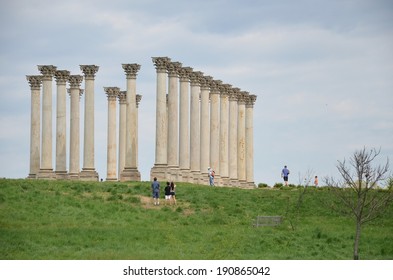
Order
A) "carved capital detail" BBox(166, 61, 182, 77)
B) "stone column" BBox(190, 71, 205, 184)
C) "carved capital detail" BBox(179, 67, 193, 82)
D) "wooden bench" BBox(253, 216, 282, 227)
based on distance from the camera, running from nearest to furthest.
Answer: "wooden bench" BBox(253, 216, 282, 227)
"carved capital detail" BBox(166, 61, 182, 77)
"carved capital detail" BBox(179, 67, 193, 82)
"stone column" BBox(190, 71, 205, 184)

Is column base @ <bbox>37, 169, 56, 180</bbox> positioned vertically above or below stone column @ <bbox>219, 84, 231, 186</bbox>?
below

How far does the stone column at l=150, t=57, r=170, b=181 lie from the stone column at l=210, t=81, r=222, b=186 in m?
15.8

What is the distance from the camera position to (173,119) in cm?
9181

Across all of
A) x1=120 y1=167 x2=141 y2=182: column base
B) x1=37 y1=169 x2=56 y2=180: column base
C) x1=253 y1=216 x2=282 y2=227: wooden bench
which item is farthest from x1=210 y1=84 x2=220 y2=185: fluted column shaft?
x1=253 y1=216 x2=282 y2=227: wooden bench

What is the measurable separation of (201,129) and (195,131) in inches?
191

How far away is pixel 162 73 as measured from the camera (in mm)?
90625

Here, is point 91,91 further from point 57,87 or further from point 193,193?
point 193,193

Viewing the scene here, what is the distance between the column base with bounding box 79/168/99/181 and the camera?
93.1m

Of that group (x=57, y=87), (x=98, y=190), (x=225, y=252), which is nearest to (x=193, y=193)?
(x=98, y=190)

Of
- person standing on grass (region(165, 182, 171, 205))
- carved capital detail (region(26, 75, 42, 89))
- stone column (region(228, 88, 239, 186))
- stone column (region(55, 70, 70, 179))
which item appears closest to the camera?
person standing on grass (region(165, 182, 171, 205))

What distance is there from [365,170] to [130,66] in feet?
126

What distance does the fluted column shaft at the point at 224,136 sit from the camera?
108 metres

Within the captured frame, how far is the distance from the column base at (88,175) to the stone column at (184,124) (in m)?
7.64

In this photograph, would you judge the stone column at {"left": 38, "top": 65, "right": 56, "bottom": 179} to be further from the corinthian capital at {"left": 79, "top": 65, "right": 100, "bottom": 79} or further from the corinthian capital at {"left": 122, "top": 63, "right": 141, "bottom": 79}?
the corinthian capital at {"left": 122, "top": 63, "right": 141, "bottom": 79}
